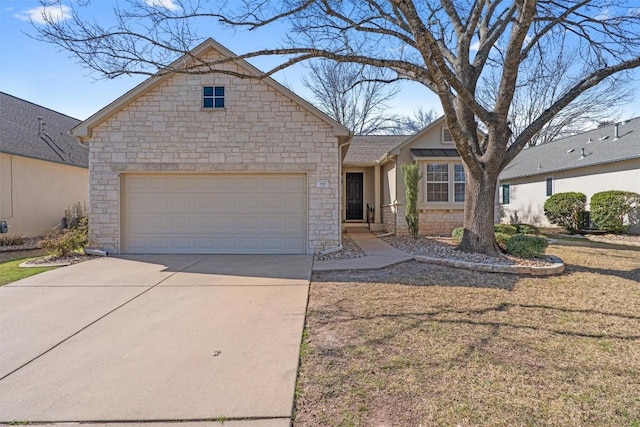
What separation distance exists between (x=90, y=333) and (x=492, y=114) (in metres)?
8.95

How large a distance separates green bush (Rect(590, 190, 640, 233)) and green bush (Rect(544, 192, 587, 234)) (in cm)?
98

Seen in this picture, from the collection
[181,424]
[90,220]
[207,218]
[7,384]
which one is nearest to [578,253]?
[207,218]

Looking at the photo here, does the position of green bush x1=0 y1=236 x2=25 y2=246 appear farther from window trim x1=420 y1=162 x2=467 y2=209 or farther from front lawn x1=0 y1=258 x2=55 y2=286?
window trim x1=420 y1=162 x2=467 y2=209

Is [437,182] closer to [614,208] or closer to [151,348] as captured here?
[614,208]

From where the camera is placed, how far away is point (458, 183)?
14250 mm

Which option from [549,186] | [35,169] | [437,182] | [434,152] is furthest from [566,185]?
[35,169]

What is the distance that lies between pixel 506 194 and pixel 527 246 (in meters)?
17.0

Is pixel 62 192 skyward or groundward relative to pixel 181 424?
skyward

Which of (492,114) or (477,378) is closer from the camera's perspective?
(477,378)

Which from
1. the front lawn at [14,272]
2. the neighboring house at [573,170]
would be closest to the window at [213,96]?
the front lawn at [14,272]

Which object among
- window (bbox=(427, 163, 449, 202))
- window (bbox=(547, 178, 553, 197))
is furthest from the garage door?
window (bbox=(547, 178, 553, 197))

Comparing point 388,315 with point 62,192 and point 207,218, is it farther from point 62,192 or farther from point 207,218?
point 62,192

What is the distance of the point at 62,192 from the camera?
14.9 m


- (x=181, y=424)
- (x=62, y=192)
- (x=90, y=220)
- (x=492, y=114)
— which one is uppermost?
(x=492, y=114)
